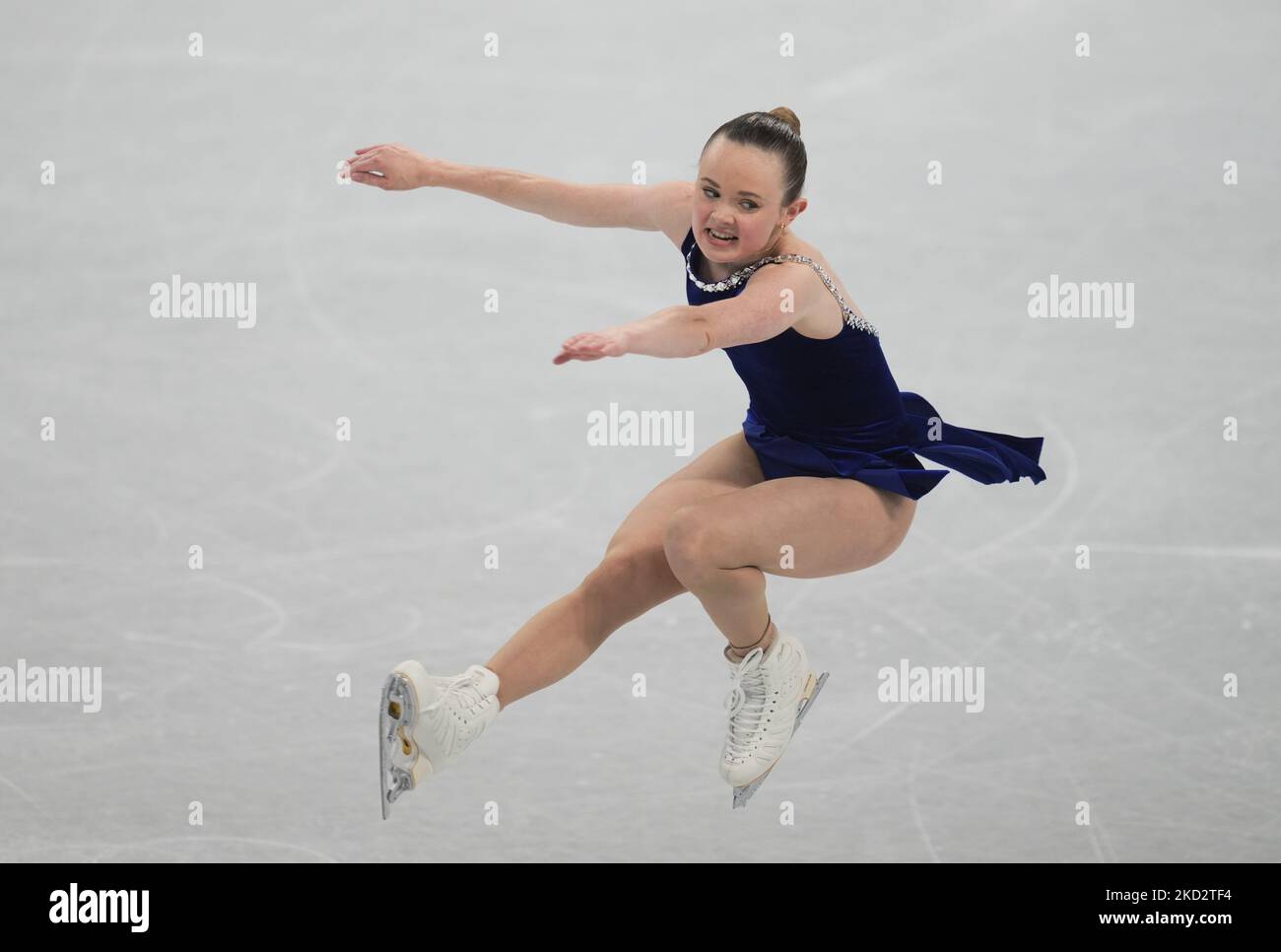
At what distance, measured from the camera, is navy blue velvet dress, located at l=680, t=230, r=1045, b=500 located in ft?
12.8

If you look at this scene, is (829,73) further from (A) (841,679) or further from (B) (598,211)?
(B) (598,211)

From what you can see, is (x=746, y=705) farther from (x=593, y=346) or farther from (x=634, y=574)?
(x=593, y=346)

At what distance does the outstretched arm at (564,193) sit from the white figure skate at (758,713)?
1044 millimetres

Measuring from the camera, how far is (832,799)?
4938 millimetres

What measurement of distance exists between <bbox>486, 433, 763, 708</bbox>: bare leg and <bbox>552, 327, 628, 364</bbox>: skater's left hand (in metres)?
0.87

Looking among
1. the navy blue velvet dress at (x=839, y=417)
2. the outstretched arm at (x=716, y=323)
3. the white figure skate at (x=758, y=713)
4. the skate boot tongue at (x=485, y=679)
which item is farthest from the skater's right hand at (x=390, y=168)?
the white figure skate at (x=758, y=713)

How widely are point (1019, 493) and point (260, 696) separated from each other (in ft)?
10.0

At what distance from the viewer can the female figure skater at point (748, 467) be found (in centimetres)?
366

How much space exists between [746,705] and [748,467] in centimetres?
56

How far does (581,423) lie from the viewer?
7219 millimetres

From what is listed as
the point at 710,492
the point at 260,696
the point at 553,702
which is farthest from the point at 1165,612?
the point at 260,696

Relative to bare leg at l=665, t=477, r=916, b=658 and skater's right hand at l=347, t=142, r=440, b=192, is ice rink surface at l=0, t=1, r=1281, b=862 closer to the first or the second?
bare leg at l=665, t=477, r=916, b=658

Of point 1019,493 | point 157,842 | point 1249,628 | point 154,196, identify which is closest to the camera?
point 157,842

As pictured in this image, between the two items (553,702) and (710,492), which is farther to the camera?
(553,702)
